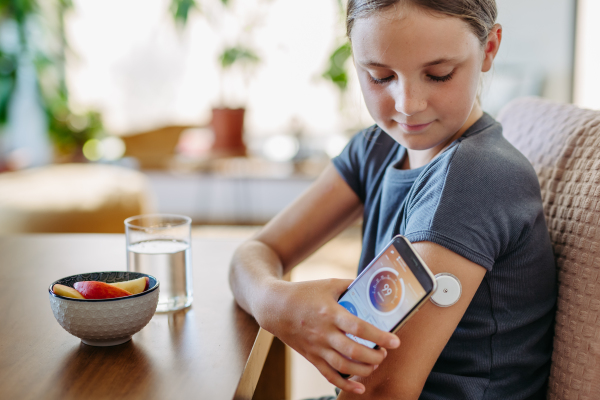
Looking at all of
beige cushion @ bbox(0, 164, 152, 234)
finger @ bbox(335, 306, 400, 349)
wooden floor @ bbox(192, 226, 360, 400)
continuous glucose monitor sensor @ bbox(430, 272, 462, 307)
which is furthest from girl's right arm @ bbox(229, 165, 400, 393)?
beige cushion @ bbox(0, 164, 152, 234)

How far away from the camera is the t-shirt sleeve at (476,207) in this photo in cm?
62

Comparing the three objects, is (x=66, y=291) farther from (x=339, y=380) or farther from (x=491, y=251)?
(x=491, y=251)

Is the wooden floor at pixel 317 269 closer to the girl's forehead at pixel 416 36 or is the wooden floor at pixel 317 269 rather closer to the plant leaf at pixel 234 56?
the girl's forehead at pixel 416 36

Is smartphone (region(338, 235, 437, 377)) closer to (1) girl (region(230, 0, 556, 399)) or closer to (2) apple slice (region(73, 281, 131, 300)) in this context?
(1) girl (region(230, 0, 556, 399))

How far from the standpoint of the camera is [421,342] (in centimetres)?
61

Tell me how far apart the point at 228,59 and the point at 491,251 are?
125 inches

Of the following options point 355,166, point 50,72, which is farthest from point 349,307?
point 50,72

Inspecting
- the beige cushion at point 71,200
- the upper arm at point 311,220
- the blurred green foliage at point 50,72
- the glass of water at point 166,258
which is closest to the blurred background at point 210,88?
the blurred green foliage at point 50,72

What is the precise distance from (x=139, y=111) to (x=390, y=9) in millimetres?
4053

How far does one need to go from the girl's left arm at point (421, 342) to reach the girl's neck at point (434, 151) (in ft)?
0.62

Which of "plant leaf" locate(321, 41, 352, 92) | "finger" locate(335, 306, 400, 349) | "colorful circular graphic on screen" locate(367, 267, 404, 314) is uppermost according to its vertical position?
"plant leaf" locate(321, 41, 352, 92)

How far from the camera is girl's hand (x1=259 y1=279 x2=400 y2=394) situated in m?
0.55

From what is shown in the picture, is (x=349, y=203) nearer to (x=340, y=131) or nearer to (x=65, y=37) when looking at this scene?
(x=340, y=131)

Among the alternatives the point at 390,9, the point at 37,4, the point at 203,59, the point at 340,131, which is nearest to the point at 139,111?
the point at 203,59
